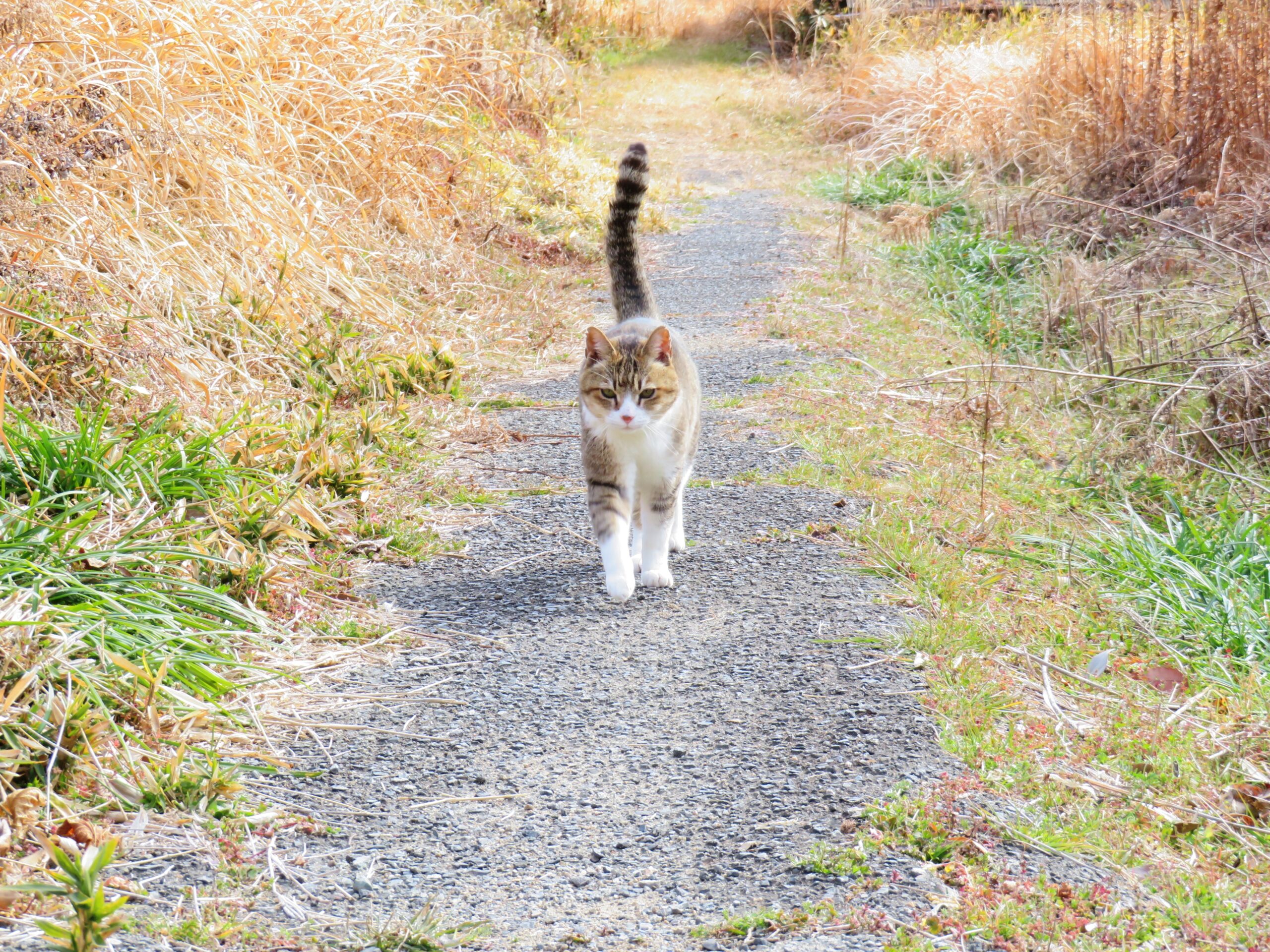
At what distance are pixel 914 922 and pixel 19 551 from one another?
227 centimetres

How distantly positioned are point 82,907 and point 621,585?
208 cm

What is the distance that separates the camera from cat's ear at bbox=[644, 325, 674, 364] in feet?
12.5

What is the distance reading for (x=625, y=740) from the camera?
291 centimetres

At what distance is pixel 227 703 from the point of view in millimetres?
2871

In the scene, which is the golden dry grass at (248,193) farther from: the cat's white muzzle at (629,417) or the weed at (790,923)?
the weed at (790,923)

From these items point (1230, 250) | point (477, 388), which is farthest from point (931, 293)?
point (477, 388)

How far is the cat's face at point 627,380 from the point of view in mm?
3770

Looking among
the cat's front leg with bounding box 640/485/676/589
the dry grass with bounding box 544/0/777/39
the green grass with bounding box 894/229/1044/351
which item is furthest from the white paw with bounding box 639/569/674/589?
the dry grass with bounding box 544/0/777/39

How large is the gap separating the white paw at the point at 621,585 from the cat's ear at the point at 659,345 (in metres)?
0.73

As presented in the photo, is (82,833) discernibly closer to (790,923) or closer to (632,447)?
(790,923)

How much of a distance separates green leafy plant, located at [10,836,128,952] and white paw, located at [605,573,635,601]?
1.94 metres

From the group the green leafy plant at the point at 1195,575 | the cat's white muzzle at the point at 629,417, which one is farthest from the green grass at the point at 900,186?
the cat's white muzzle at the point at 629,417

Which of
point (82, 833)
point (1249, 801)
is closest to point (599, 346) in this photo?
point (82, 833)

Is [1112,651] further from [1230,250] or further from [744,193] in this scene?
[744,193]
